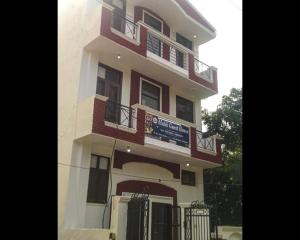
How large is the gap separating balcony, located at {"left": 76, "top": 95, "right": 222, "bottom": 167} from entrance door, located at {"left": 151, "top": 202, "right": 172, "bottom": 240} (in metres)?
1.38

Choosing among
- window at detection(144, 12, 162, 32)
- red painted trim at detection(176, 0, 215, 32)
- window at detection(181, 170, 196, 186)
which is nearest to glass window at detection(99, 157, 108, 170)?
window at detection(181, 170, 196, 186)

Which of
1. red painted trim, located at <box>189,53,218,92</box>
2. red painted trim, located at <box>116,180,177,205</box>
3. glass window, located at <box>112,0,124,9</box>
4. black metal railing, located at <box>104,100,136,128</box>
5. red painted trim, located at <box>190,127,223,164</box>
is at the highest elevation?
glass window, located at <box>112,0,124,9</box>

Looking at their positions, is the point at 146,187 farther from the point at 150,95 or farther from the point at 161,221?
the point at 150,95

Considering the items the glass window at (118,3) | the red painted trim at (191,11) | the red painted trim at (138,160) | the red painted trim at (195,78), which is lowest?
the red painted trim at (138,160)

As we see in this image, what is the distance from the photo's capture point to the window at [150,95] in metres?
10.3

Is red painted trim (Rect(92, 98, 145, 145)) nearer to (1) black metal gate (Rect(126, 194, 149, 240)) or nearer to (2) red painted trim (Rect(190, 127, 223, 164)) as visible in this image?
(1) black metal gate (Rect(126, 194, 149, 240))

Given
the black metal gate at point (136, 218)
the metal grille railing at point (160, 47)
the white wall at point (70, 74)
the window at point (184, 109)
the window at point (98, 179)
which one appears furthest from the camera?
the window at point (184, 109)

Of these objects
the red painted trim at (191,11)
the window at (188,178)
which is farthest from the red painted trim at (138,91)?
the red painted trim at (191,11)

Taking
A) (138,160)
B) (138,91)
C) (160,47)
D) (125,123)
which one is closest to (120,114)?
(125,123)

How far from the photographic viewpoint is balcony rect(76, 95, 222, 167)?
806cm

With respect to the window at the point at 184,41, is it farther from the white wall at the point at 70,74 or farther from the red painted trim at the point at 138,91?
the white wall at the point at 70,74

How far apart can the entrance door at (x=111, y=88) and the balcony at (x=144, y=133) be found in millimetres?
26
